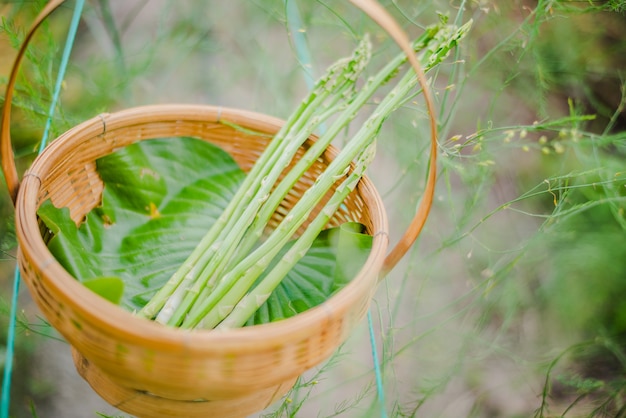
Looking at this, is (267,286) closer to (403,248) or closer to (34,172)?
(403,248)

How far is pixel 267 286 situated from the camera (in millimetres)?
577

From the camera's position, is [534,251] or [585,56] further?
[585,56]

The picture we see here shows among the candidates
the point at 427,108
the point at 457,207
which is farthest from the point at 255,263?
the point at 457,207

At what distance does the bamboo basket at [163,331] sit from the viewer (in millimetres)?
409

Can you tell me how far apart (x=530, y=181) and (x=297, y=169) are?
0.76 meters

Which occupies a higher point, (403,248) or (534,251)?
(403,248)

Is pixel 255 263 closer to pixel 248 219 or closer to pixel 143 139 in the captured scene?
pixel 248 219

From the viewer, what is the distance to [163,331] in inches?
15.8

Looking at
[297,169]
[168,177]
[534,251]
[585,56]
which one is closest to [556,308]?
[534,251]

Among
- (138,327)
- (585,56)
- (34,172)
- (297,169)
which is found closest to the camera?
(138,327)

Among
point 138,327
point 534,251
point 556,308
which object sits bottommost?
point 556,308

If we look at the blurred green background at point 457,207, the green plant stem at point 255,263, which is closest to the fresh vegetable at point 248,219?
the green plant stem at point 255,263

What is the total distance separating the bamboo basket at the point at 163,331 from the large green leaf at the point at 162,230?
4 cm

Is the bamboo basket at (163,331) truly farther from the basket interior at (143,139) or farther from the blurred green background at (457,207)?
the blurred green background at (457,207)
